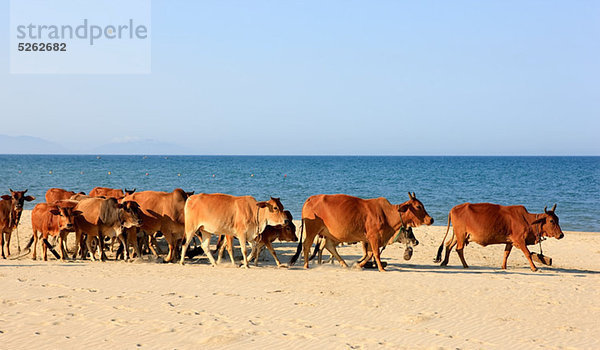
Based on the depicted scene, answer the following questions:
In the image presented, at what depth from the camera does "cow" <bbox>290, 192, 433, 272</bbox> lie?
13211 mm

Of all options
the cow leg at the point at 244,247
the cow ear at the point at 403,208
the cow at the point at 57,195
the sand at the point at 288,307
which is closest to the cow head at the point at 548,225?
the sand at the point at 288,307

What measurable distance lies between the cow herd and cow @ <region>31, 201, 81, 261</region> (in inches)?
0.9

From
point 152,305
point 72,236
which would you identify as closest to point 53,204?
point 72,236

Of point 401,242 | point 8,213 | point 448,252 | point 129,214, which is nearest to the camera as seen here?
point 129,214

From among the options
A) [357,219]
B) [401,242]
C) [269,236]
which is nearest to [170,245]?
[269,236]

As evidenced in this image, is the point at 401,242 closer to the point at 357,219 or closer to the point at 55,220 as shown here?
the point at 357,219

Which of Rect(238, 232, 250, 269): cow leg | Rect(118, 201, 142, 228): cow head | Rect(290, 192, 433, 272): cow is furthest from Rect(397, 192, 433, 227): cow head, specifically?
Rect(118, 201, 142, 228): cow head

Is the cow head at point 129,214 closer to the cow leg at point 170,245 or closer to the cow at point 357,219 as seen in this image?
the cow leg at point 170,245

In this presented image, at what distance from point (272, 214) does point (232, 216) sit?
897 millimetres

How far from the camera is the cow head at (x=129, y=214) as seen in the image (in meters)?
13.8

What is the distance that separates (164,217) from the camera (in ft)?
47.0

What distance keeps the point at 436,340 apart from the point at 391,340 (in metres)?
0.60

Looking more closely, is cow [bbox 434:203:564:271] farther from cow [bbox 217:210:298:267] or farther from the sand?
cow [bbox 217:210:298:267]

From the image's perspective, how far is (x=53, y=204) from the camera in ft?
47.3
